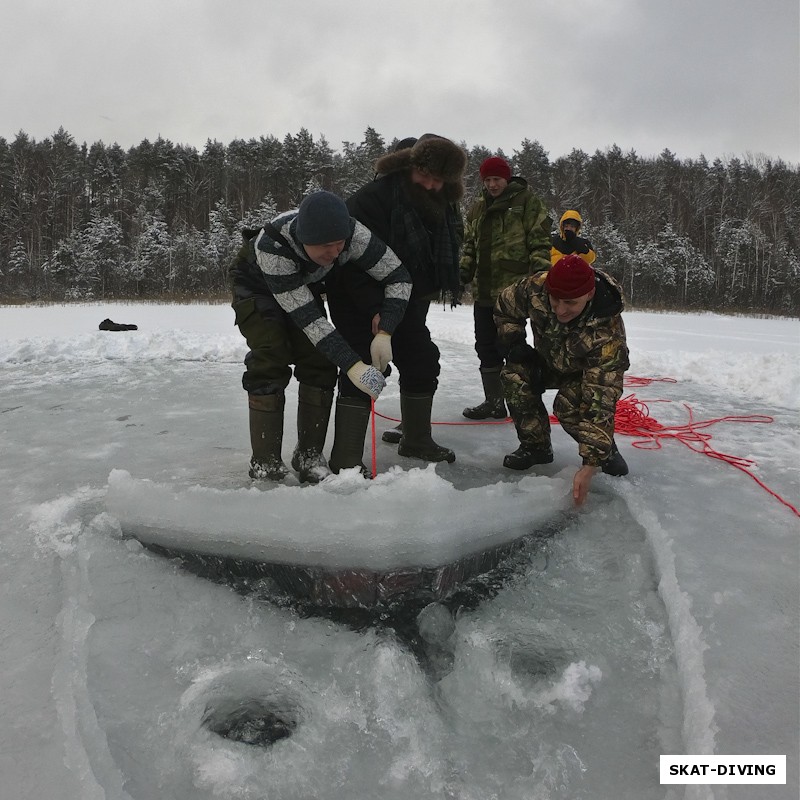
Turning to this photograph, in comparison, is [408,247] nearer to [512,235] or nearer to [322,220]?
[322,220]

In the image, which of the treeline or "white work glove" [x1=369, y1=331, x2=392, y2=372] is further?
the treeline

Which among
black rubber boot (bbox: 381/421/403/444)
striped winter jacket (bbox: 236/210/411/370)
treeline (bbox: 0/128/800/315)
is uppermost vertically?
treeline (bbox: 0/128/800/315)

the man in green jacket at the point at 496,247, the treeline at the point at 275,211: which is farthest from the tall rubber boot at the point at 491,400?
the treeline at the point at 275,211

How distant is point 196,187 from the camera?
37.4m

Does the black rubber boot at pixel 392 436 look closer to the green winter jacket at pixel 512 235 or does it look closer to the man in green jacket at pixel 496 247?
the man in green jacket at pixel 496 247

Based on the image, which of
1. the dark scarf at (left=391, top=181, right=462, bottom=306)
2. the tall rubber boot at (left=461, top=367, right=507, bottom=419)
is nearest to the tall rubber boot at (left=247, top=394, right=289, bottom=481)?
the dark scarf at (left=391, top=181, right=462, bottom=306)

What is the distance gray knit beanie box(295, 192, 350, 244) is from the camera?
1.97 metres

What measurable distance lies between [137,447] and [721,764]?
271 centimetres

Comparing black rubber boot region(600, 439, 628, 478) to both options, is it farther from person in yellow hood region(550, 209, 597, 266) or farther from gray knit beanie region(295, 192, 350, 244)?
gray knit beanie region(295, 192, 350, 244)

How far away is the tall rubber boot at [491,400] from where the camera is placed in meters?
3.54

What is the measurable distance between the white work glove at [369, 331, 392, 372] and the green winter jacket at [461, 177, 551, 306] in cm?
132

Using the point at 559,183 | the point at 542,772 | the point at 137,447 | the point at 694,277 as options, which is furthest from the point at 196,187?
the point at 542,772

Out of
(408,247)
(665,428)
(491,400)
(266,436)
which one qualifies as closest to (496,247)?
(491,400)

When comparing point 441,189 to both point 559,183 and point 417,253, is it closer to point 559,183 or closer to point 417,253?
point 417,253
